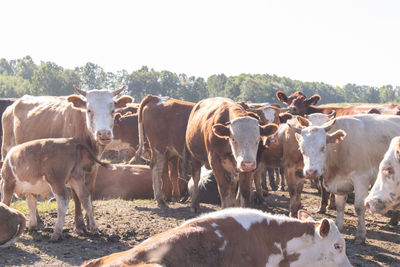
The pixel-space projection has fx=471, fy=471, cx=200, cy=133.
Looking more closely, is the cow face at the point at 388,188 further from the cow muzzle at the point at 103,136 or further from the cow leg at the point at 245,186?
the cow muzzle at the point at 103,136

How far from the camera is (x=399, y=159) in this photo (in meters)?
5.47

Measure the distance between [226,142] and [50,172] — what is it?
2.80 m

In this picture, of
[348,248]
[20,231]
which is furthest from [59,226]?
[348,248]

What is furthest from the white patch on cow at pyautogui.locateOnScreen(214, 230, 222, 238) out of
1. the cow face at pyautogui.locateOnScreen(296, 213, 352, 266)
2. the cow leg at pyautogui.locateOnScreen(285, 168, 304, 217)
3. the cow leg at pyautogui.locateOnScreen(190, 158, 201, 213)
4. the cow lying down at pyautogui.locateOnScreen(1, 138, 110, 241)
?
the cow leg at pyautogui.locateOnScreen(190, 158, 201, 213)

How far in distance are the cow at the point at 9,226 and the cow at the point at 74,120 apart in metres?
1.02

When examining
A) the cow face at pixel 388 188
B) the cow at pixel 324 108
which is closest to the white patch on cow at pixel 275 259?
the cow face at pixel 388 188

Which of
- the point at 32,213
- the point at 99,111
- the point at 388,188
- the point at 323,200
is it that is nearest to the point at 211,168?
the point at 99,111

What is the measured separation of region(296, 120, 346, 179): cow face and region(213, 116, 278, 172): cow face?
543 millimetres

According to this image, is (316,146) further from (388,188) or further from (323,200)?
(323,200)

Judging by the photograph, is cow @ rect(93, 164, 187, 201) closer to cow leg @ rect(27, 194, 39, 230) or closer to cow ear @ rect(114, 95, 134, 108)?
cow ear @ rect(114, 95, 134, 108)

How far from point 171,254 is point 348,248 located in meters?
3.82

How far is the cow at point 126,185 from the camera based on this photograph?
10.7 meters

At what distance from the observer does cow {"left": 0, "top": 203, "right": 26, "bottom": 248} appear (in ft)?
19.6

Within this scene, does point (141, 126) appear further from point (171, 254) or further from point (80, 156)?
point (171, 254)
